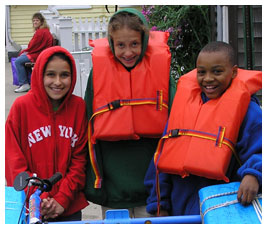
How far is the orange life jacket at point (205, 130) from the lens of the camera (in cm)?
242

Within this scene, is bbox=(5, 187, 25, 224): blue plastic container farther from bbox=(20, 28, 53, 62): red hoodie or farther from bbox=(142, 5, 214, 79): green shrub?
bbox=(20, 28, 53, 62): red hoodie

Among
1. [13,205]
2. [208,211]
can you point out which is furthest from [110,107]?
[208,211]

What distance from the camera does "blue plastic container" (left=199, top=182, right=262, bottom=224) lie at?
2.02 meters

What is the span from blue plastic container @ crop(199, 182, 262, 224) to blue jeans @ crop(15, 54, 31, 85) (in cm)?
891

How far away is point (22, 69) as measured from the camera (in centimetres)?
1068

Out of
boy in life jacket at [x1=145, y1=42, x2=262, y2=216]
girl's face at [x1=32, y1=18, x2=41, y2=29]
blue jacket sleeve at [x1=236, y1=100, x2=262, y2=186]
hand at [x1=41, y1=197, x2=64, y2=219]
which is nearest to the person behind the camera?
blue jacket sleeve at [x1=236, y1=100, x2=262, y2=186]

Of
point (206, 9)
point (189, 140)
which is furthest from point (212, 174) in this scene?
point (206, 9)

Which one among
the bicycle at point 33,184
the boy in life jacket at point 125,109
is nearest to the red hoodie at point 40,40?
the boy in life jacket at point 125,109

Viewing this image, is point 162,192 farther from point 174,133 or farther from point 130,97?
point 130,97

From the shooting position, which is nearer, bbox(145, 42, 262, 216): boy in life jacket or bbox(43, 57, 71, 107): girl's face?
bbox(145, 42, 262, 216): boy in life jacket

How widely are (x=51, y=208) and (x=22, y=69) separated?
8.28m

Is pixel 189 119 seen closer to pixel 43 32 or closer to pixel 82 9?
pixel 43 32

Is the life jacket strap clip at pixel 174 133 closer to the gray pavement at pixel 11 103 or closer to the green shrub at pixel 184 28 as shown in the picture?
the gray pavement at pixel 11 103

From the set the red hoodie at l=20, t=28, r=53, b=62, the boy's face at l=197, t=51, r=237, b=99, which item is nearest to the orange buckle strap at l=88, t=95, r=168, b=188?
the boy's face at l=197, t=51, r=237, b=99
